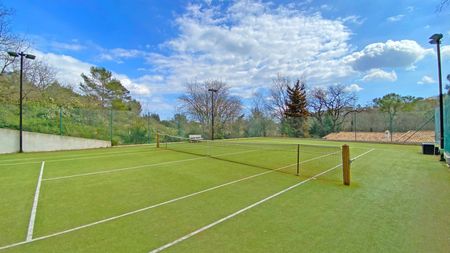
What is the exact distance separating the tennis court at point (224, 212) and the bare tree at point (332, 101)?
92.1 ft

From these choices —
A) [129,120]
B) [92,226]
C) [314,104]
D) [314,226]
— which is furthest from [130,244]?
[314,104]

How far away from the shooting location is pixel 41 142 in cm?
1484

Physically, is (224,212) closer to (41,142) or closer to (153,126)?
(41,142)

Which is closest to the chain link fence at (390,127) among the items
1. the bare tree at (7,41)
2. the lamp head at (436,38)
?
the lamp head at (436,38)

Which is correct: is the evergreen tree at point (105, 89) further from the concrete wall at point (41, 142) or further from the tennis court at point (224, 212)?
the tennis court at point (224, 212)

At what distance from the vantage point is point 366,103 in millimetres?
33719

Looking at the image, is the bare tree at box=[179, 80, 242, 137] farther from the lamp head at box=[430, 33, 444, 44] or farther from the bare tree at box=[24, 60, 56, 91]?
Answer: the lamp head at box=[430, 33, 444, 44]

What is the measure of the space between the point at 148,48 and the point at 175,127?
792cm

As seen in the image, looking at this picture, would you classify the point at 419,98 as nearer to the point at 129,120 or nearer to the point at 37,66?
the point at 129,120

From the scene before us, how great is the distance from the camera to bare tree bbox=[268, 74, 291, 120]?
122ft

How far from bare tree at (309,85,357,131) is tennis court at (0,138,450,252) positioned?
28059 mm

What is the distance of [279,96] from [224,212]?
115ft

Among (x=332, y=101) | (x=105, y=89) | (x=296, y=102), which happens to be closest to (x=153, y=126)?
(x=105, y=89)

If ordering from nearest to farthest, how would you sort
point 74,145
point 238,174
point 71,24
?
point 238,174 → point 71,24 → point 74,145
